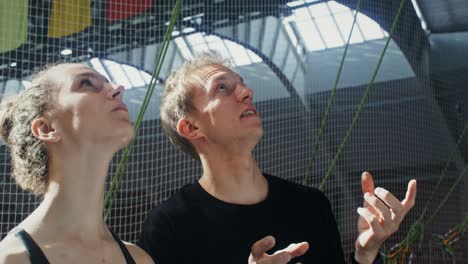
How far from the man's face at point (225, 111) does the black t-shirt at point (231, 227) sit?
14 cm

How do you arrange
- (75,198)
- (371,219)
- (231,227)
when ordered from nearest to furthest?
(75,198) < (371,219) < (231,227)

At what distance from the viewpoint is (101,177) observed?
127 centimetres

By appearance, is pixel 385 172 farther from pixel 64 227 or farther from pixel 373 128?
pixel 64 227

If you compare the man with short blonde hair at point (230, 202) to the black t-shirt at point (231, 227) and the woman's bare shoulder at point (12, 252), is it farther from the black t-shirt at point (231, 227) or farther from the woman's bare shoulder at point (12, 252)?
the woman's bare shoulder at point (12, 252)

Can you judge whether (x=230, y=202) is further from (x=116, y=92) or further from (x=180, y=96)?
(x=116, y=92)

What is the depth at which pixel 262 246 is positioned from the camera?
116cm

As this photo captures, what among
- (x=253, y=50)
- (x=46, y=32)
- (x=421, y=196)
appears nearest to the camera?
(x=46, y=32)

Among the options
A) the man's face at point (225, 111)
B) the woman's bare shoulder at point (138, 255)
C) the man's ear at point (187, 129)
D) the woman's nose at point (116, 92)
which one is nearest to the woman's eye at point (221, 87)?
the man's face at point (225, 111)

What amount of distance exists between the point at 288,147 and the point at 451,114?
2.06 metres

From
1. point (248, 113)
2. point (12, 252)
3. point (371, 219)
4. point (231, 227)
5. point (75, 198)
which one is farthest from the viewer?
point (248, 113)

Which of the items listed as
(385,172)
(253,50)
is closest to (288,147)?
(385,172)

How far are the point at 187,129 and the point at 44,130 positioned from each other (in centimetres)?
52

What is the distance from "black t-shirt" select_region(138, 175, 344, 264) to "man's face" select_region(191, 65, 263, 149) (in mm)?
141

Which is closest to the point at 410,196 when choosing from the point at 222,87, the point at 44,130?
the point at 222,87
